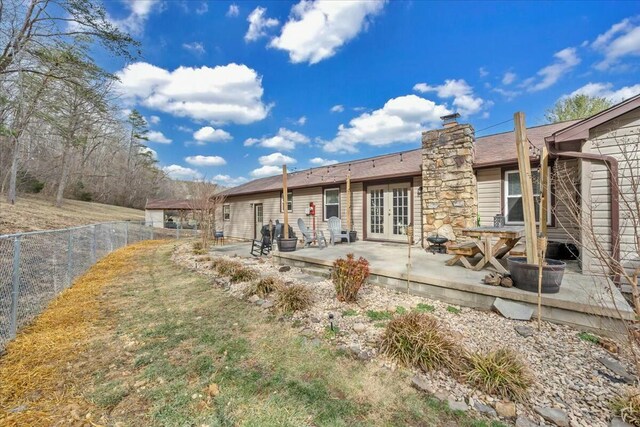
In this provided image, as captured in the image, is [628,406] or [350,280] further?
[350,280]

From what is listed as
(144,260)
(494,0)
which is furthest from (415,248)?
(144,260)

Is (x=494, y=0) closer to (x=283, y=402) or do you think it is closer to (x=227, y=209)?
(x=283, y=402)

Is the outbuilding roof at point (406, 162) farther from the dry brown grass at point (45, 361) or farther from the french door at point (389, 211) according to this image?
the dry brown grass at point (45, 361)

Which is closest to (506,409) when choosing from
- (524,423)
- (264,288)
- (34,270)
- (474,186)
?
(524,423)

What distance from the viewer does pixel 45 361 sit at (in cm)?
264

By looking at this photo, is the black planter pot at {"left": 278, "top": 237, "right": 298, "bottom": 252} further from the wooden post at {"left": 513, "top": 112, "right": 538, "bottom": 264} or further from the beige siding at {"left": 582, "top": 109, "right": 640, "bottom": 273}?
the beige siding at {"left": 582, "top": 109, "right": 640, "bottom": 273}

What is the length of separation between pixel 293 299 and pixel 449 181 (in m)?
5.34

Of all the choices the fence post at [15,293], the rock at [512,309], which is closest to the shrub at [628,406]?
the rock at [512,309]

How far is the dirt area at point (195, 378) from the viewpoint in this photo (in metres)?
1.93

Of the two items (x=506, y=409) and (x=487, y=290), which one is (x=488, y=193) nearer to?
(x=487, y=290)

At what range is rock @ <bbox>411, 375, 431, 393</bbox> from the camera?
2.18 m

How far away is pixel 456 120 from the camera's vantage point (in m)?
7.08

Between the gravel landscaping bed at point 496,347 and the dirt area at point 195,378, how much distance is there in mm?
176

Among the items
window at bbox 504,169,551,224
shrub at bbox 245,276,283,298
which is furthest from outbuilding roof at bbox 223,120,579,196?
shrub at bbox 245,276,283,298
